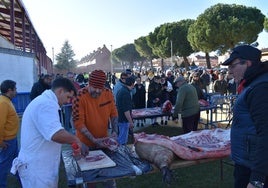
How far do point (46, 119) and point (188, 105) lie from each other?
4871mm

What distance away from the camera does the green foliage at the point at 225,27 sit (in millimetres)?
45250

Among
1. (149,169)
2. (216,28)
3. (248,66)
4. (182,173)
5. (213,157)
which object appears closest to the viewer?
(248,66)

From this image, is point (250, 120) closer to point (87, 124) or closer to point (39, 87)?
point (87, 124)

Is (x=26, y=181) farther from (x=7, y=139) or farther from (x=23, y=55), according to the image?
(x=23, y=55)

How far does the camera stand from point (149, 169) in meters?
4.02

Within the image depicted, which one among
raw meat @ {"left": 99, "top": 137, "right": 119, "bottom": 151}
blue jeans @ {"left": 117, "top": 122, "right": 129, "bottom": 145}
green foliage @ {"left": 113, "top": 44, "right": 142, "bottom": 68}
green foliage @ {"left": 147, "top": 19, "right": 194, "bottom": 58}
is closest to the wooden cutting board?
raw meat @ {"left": 99, "top": 137, "right": 119, "bottom": 151}

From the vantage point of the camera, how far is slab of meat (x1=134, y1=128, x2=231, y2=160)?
4.43 metres

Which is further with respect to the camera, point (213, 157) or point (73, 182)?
point (213, 157)

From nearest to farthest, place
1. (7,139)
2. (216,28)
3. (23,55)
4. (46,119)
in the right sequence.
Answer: (46,119) → (7,139) → (23,55) → (216,28)

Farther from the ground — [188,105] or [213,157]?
[188,105]

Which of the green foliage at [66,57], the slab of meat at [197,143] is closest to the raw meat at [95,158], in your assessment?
the slab of meat at [197,143]

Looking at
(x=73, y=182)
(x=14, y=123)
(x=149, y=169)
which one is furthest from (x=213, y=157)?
(x=14, y=123)

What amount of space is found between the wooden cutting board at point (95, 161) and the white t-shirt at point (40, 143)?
445 mm

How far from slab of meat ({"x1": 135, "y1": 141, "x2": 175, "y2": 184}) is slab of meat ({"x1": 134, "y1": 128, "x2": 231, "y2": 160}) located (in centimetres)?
8
